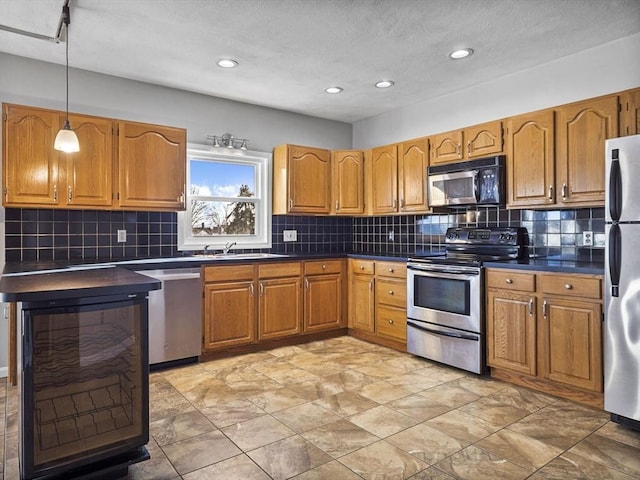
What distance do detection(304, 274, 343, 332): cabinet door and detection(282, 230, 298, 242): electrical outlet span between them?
2.40 ft

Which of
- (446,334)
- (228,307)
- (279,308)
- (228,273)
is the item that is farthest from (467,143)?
(228,307)

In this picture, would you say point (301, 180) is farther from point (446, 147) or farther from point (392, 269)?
point (446, 147)

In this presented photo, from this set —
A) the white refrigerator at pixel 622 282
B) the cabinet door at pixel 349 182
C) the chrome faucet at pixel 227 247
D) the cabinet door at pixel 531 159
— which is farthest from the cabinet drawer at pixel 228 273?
the white refrigerator at pixel 622 282

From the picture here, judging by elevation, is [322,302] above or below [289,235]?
below

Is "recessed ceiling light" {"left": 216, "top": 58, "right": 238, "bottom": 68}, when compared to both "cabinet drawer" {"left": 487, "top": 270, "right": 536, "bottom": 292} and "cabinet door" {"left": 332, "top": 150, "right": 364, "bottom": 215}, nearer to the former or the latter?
"cabinet door" {"left": 332, "top": 150, "right": 364, "bottom": 215}

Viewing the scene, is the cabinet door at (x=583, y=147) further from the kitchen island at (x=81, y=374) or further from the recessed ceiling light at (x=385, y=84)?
the kitchen island at (x=81, y=374)

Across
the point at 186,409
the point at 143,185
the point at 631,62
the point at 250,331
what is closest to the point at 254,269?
the point at 250,331

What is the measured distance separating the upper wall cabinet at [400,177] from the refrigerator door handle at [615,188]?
1808 millimetres

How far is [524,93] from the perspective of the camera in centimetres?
372

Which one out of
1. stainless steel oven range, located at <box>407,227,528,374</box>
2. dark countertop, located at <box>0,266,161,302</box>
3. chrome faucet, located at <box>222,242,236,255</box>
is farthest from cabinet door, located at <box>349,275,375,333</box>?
dark countertop, located at <box>0,266,161,302</box>

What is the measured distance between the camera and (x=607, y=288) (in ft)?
8.36

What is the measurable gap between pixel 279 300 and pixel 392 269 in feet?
3.68

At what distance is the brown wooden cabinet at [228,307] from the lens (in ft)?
12.4

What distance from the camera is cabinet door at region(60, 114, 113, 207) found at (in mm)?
3375
